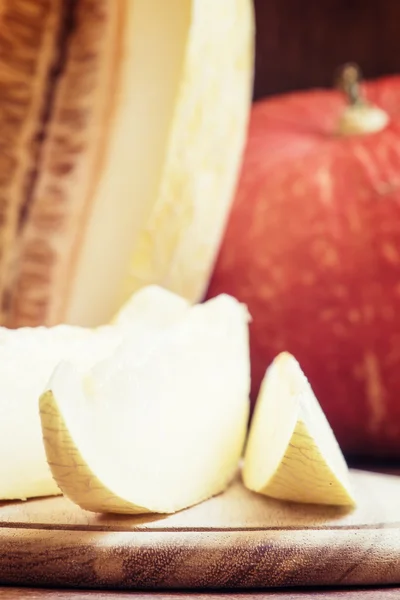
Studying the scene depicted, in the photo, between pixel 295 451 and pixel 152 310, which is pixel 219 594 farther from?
pixel 152 310

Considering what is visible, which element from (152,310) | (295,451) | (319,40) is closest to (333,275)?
(152,310)

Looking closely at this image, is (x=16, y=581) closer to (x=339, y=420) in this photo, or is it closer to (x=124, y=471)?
(x=124, y=471)

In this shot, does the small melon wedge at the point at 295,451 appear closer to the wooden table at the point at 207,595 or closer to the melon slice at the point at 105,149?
the wooden table at the point at 207,595

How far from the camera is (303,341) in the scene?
2.47 ft

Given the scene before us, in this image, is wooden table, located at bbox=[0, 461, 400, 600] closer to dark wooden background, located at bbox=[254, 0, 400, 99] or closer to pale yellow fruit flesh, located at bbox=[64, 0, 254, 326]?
pale yellow fruit flesh, located at bbox=[64, 0, 254, 326]

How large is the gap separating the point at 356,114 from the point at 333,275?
0.96ft

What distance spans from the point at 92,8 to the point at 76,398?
0.41 meters

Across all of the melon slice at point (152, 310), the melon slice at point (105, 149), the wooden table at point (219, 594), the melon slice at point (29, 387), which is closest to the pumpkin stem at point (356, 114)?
the melon slice at point (105, 149)

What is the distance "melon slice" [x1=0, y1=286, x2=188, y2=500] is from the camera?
1.62ft

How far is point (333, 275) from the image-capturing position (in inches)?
29.7

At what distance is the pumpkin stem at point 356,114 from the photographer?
35.9 inches

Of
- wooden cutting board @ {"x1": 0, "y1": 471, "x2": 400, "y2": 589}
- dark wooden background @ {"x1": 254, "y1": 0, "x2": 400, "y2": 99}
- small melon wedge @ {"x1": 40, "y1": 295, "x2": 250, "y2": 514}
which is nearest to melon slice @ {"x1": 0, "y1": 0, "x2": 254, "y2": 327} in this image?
small melon wedge @ {"x1": 40, "y1": 295, "x2": 250, "y2": 514}

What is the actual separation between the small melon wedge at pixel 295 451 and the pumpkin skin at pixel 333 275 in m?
0.20

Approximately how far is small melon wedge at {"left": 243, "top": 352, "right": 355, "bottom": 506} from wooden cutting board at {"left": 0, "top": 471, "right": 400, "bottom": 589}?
0.03 metres
